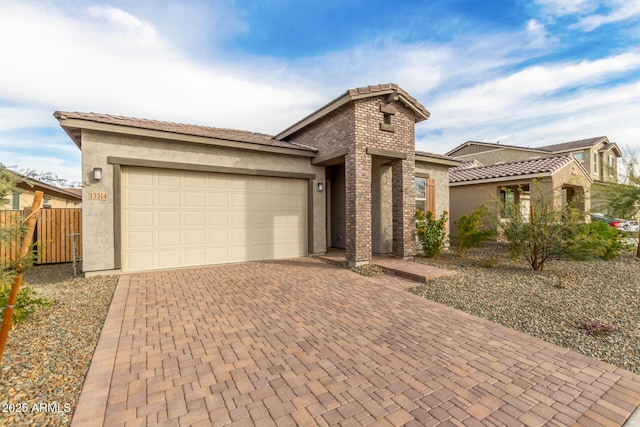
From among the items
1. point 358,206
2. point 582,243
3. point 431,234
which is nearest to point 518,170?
point 431,234

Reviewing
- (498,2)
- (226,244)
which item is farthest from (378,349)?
(498,2)

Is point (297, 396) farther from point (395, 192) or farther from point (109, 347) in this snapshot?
point (395, 192)

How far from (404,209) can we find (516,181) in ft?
21.5

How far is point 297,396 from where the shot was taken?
7.77ft

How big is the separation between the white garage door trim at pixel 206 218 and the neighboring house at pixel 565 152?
77.9 ft

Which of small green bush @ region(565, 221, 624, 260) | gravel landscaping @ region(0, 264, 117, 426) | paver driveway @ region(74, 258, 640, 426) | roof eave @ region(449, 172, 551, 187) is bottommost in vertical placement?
paver driveway @ region(74, 258, 640, 426)

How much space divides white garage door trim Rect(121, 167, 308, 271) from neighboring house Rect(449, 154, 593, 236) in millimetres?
7356

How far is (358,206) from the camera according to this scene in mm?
7457

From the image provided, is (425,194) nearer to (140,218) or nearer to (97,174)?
(140,218)

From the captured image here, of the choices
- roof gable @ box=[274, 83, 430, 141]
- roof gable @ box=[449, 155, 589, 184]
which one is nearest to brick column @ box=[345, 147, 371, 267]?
roof gable @ box=[274, 83, 430, 141]

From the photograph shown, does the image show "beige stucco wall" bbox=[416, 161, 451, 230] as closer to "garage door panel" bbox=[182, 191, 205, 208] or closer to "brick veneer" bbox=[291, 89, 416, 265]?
"brick veneer" bbox=[291, 89, 416, 265]

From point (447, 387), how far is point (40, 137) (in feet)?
73.9

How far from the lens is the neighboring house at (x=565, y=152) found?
24073 millimetres

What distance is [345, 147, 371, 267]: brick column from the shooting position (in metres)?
7.43
